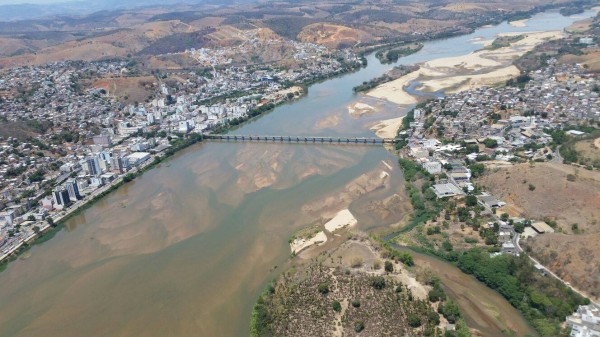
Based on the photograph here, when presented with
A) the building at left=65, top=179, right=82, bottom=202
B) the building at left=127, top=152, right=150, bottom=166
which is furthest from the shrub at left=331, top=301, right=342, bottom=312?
the building at left=127, top=152, right=150, bottom=166

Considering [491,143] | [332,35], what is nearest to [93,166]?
[491,143]

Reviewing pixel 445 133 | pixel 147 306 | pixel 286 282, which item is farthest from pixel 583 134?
pixel 147 306

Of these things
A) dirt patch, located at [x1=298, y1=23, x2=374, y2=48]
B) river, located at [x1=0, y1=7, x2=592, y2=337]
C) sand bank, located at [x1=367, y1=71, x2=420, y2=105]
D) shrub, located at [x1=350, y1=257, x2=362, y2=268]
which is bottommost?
river, located at [x1=0, y1=7, x2=592, y2=337]

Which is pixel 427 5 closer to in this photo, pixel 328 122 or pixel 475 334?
pixel 328 122

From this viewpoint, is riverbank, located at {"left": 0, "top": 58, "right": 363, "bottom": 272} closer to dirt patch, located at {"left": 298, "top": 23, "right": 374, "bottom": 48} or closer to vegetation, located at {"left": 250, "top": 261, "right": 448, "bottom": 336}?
vegetation, located at {"left": 250, "top": 261, "right": 448, "bottom": 336}

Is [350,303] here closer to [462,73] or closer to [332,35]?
[462,73]

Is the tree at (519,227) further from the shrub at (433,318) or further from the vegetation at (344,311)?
the shrub at (433,318)
